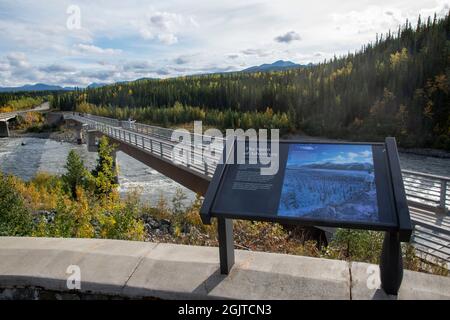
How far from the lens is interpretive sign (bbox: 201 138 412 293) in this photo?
2908 mm

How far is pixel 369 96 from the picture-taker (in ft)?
184

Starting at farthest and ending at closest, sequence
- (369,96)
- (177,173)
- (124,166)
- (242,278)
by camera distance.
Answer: (369,96) < (124,166) < (177,173) < (242,278)

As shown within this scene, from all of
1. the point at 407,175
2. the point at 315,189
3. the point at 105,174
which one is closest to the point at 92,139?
the point at 105,174

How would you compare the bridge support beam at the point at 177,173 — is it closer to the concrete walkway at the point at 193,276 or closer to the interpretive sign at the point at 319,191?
the concrete walkway at the point at 193,276

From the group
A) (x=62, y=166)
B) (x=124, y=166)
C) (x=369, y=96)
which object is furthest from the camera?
(x=369, y=96)

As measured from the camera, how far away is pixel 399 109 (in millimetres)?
50188

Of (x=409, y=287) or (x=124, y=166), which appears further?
(x=124, y=166)

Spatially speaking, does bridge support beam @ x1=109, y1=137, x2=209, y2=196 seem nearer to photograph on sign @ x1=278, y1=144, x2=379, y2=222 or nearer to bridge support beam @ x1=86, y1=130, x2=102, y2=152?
photograph on sign @ x1=278, y1=144, x2=379, y2=222

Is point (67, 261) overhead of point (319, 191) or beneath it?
beneath

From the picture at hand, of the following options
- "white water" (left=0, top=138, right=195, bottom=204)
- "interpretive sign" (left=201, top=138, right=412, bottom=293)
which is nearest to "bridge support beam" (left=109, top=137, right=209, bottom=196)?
"white water" (left=0, top=138, right=195, bottom=204)

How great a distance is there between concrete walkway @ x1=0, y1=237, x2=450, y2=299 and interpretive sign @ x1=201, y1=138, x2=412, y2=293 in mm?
231

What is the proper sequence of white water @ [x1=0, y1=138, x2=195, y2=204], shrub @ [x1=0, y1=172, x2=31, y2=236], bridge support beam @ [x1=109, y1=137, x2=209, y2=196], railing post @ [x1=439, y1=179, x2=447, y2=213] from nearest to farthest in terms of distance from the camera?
shrub @ [x1=0, y1=172, x2=31, y2=236], railing post @ [x1=439, y1=179, x2=447, y2=213], bridge support beam @ [x1=109, y1=137, x2=209, y2=196], white water @ [x1=0, y1=138, x2=195, y2=204]

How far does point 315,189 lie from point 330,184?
0.44ft

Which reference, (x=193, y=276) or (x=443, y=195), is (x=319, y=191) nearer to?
(x=193, y=276)
